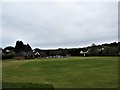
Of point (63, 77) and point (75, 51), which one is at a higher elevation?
point (75, 51)

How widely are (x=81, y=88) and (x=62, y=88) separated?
63.9 inches

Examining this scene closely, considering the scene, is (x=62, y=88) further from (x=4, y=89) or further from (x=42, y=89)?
(x=4, y=89)

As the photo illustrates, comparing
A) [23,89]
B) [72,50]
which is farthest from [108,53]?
[23,89]

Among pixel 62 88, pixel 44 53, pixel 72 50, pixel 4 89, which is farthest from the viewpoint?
pixel 44 53

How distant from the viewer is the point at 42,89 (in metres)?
17.8

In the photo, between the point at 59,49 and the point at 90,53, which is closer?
the point at 90,53

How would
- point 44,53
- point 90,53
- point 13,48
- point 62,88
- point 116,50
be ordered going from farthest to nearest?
point 13,48 → point 44,53 → point 90,53 → point 116,50 → point 62,88

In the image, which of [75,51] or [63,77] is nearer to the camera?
[63,77]

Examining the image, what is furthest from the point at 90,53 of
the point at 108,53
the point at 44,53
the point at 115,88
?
the point at 115,88

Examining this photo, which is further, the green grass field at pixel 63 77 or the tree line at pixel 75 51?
the tree line at pixel 75 51

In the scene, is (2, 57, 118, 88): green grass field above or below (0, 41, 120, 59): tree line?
below

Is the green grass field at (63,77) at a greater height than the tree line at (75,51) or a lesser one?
lesser

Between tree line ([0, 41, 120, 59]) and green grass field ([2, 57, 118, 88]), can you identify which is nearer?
green grass field ([2, 57, 118, 88])

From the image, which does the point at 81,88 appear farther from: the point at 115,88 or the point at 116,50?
the point at 116,50
